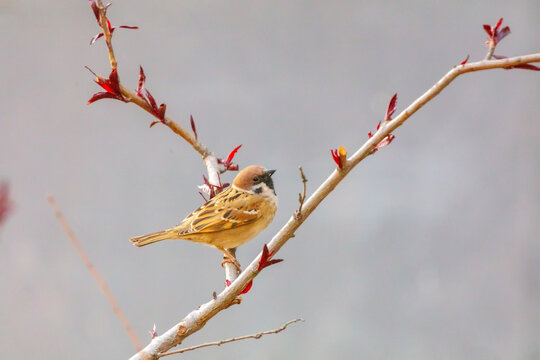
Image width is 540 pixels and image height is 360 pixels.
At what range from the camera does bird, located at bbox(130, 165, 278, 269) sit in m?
1.66

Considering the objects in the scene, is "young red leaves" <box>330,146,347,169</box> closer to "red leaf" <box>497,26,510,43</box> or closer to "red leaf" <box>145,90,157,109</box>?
"red leaf" <box>497,26,510,43</box>

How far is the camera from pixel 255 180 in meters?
1.75

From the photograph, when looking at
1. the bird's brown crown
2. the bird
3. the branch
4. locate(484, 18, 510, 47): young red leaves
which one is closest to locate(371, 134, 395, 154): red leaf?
the branch

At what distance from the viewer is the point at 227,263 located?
154 centimetres

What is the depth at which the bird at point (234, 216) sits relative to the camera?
166 centimetres

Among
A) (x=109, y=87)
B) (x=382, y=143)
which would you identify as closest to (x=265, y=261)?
(x=382, y=143)

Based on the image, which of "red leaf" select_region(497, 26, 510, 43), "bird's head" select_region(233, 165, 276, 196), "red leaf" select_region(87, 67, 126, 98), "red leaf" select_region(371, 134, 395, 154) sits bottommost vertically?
"bird's head" select_region(233, 165, 276, 196)

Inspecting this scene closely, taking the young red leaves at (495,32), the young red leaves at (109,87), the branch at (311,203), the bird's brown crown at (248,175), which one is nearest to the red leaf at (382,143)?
the branch at (311,203)

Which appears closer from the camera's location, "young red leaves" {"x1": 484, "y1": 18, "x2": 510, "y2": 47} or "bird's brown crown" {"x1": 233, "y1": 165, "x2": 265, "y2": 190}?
"young red leaves" {"x1": 484, "y1": 18, "x2": 510, "y2": 47}

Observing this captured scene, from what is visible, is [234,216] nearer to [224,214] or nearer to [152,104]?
[224,214]

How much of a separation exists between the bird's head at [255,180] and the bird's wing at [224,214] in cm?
3

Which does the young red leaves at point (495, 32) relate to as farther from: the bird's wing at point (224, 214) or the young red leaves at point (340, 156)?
the bird's wing at point (224, 214)

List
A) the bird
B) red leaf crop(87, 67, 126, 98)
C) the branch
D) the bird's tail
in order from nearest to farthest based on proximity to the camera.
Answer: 1. the branch
2. red leaf crop(87, 67, 126, 98)
3. the bird's tail
4. the bird

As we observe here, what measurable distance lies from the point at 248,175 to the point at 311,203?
89 centimetres
